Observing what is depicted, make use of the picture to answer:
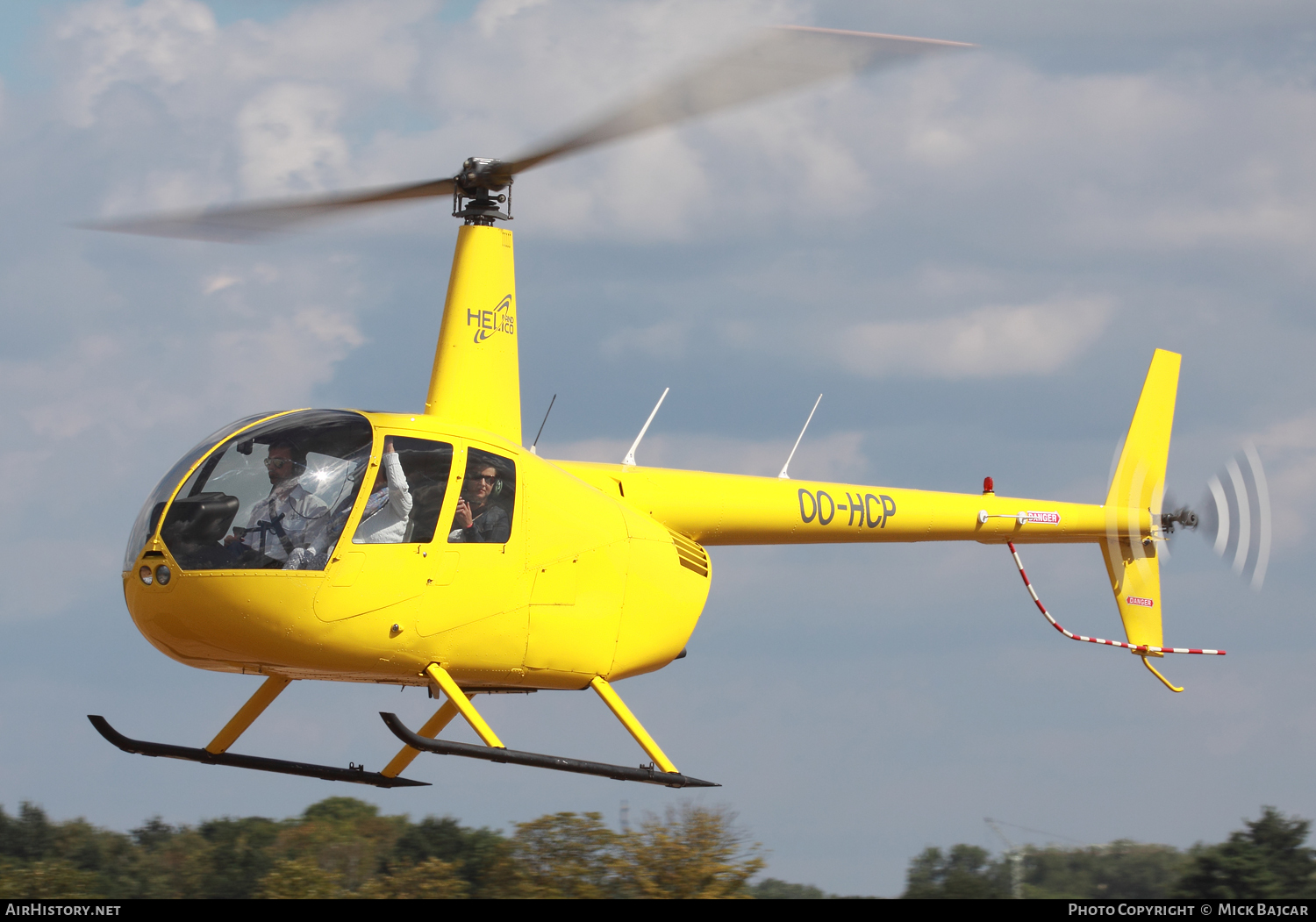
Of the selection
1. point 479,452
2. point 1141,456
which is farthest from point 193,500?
point 1141,456

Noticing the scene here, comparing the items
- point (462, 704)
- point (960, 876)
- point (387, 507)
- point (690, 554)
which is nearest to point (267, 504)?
point (387, 507)

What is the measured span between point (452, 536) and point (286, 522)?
4.18ft

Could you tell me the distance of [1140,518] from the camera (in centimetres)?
1845

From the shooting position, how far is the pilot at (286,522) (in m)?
10.4

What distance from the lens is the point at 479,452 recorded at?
11.4 meters

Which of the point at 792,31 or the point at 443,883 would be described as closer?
the point at 792,31

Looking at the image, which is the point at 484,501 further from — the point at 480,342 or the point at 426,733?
the point at 426,733

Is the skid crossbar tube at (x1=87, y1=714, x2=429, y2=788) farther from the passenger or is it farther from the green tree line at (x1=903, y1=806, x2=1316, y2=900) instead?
the green tree line at (x1=903, y1=806, x2=1316, y2=900)

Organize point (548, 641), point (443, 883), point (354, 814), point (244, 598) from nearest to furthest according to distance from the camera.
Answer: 1. point (244, 598)
2. point (548, 641)
3. point (443, 883)
4. point (354, 814)

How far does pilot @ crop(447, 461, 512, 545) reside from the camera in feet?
36.6

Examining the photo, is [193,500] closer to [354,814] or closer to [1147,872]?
[354,814]

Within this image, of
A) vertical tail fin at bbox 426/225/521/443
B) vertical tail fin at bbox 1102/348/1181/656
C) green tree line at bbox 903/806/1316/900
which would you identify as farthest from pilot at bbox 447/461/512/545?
vertical tail fin at bbox 1102/348/1181/656
